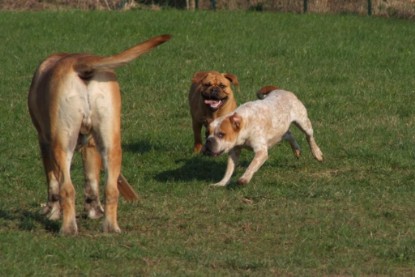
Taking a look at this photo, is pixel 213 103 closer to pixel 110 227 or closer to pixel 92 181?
pixel 92 181

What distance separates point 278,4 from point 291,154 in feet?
62.9

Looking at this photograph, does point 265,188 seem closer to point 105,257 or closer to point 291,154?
point 291,154

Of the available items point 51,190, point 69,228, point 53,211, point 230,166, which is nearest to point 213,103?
point 230,166

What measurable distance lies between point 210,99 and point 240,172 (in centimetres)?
114

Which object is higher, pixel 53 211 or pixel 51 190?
pixel 51 190

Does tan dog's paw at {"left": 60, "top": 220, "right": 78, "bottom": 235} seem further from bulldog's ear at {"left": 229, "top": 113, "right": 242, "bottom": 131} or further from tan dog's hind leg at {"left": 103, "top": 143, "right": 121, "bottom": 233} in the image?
bulldog's ear at {"left": 229, "top": 113, "right": 242, "bottom": 131}

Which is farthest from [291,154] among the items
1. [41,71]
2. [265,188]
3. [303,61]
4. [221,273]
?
[303,61]

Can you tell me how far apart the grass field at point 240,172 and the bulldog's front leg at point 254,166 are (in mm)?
177

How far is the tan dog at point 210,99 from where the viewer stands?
44.4ft

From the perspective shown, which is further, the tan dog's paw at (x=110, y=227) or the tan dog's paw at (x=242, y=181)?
the tan dog's paw at (x=242, y=181)

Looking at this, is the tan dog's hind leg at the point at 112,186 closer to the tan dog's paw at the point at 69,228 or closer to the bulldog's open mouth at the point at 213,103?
the tan dog's paw at the point at 69,228

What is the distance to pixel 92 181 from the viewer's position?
10.2m

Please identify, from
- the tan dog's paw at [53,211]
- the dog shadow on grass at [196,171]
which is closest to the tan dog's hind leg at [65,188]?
the tan dog's paw at [53,211]

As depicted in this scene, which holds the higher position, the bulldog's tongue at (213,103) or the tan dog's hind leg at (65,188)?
the tan dog's hind leg at (65,188)
